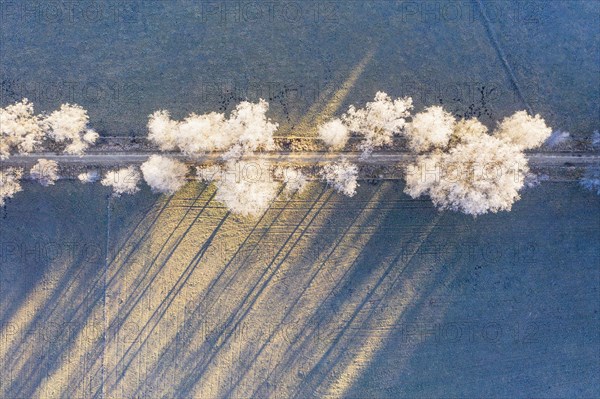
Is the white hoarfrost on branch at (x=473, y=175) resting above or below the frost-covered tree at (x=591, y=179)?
below

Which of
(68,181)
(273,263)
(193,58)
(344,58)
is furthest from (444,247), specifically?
(68,181)

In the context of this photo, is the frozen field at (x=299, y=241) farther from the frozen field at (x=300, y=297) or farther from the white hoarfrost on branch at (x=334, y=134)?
the white hoarfrost on branch at (x=334, y=134)

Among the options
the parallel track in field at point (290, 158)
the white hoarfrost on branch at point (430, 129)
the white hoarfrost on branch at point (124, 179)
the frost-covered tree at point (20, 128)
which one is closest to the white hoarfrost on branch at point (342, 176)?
the parallel track in field at point (290, 158)

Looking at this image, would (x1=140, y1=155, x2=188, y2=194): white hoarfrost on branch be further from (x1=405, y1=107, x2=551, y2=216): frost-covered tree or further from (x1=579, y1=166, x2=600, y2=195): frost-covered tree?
(x1=579, y1=166, x2=600, y2=195): frost-covered tree

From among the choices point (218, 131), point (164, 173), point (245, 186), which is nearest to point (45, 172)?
point (164, 173)

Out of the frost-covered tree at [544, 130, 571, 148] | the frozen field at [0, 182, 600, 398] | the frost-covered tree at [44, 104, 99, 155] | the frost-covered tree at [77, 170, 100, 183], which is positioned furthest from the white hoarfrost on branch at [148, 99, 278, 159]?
the frost-covered tree at [544, 130, 571, 148]

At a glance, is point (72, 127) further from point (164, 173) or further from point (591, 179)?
point (591, 179)

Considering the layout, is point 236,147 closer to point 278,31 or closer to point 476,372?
point 278,31
